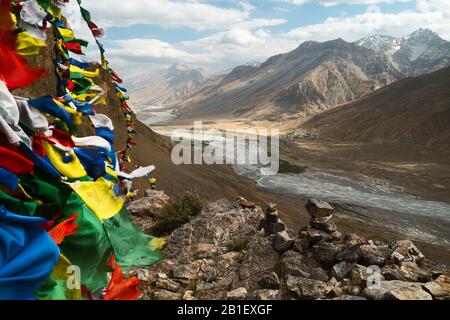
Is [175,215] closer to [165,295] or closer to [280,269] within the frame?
[280,269]

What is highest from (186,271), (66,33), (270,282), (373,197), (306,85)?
(306,85)

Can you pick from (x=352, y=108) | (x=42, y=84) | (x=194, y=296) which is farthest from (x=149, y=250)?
(x=352, y=108)

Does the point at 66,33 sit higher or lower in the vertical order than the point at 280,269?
higher

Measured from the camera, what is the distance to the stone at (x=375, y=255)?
672cm

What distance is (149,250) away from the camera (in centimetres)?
399

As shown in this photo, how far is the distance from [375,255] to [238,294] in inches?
98.7

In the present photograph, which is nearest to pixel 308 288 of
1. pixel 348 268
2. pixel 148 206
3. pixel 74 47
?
pixel 348 268

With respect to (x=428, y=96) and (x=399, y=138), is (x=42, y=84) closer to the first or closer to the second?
(x=399, y=138)

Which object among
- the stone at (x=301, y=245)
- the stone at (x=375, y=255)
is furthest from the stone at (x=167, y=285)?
the stone at (x=375, y=255)

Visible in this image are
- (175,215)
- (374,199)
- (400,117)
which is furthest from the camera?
(400,117)

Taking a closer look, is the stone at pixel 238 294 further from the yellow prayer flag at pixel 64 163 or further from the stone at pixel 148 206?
the stone at pixel 148 206

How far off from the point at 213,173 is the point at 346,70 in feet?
413

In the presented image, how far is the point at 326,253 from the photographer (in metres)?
7.23

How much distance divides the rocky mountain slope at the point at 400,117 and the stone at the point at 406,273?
186 ft
